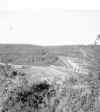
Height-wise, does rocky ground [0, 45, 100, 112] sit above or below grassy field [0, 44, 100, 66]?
below

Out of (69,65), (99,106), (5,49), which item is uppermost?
(5,49)

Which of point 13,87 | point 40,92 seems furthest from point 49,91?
point 13,87

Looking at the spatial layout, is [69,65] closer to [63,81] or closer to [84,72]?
[84,72]

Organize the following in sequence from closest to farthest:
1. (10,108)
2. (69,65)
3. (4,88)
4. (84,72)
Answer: (10,108)
(4,88)
(84,72)
(69,65)

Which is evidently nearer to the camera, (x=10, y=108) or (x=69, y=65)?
(x=10, y=108)

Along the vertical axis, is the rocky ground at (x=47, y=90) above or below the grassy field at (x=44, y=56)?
below

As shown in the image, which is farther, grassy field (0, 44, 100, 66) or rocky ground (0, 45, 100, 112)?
grassy field (0, 44, 100, 66)

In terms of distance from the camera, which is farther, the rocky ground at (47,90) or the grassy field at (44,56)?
the grassy field at (44,56)

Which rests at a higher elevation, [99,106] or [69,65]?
[69,65]

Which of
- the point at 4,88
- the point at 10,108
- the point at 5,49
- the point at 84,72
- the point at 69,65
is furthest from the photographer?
the point at 5,49

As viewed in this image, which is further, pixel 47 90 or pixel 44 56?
pixel 44 56

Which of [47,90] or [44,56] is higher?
[44,56]
